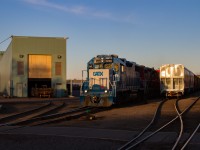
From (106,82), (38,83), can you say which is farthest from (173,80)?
(38,83)

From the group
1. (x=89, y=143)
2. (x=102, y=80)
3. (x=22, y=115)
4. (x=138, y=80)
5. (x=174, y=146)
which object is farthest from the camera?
(x=138, y=80)

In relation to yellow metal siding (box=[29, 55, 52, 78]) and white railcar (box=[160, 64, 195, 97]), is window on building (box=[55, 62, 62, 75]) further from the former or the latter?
white railcar (box=[160, 64, 195, 97])

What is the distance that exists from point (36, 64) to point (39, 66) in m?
0.50

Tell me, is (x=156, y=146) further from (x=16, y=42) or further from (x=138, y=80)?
(x=16, y=42)

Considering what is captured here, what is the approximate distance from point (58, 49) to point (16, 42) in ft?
18.2

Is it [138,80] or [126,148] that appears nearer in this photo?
[126,148]

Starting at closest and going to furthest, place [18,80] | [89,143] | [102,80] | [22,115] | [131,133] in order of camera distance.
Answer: [89,143] → [131,133] → [22,115] → [102,80] → [18,80]

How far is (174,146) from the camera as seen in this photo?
9086 mm

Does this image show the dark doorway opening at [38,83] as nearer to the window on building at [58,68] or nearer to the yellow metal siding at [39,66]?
the yellow metal siding at [39,66]

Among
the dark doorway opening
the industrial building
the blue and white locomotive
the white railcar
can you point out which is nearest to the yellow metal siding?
the industrial building

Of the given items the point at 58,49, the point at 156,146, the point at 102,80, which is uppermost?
the point at 58,49

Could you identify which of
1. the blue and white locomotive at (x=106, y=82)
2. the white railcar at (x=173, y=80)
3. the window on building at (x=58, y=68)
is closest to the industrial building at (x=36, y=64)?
the window on building at (x=58, y=68)

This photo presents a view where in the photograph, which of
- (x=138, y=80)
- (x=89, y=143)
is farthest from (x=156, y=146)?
(x=138, y=80)

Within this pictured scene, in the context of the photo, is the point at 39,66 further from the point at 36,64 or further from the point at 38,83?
the point at 38,83
